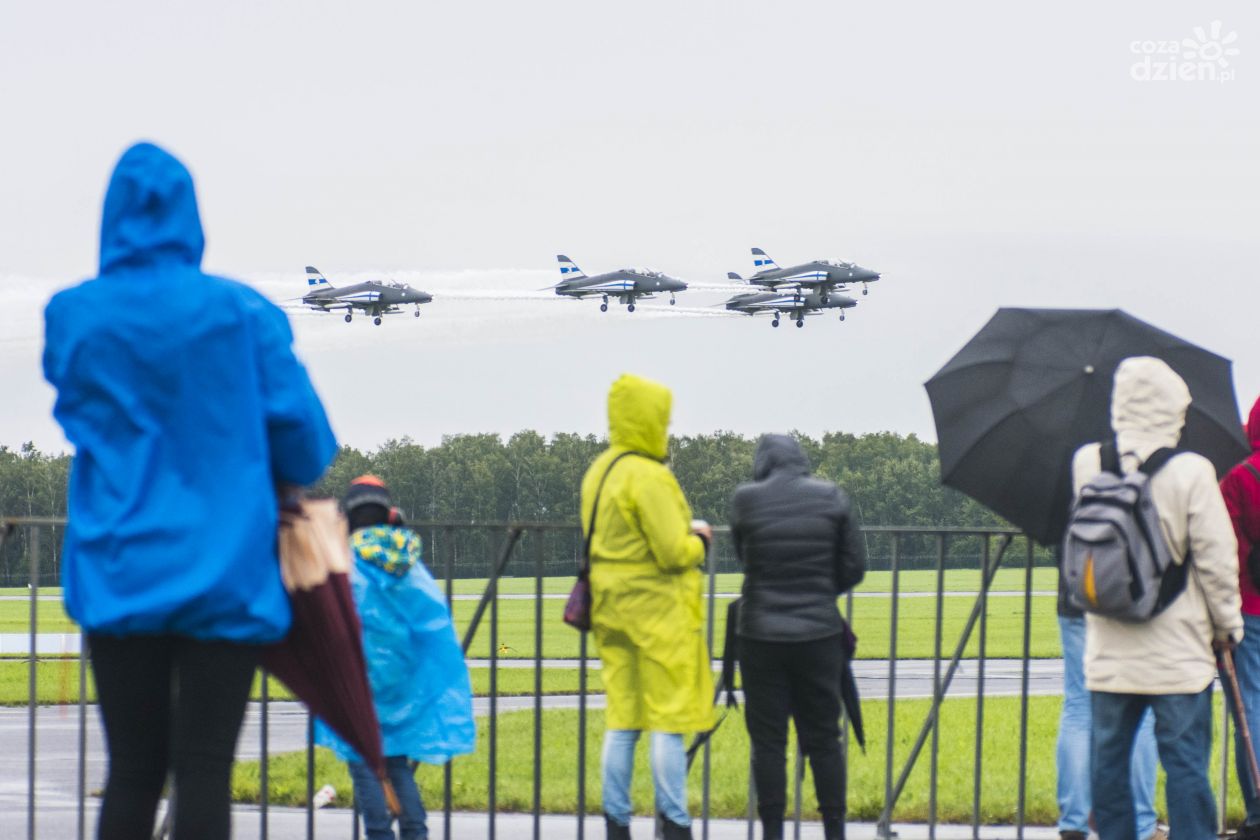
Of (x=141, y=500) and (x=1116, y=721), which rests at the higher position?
(x=141, y=500)

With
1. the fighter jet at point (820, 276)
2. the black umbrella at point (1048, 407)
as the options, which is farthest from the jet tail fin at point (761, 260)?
the black umbrella at point (1048, 407)

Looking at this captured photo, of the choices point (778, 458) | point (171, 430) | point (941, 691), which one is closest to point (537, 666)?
point (778, 458)

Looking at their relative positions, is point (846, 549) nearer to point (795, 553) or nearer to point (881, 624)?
point (795, 553)

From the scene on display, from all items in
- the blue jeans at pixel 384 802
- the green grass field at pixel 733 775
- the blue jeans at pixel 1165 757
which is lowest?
the green grass field at pixel 733 775

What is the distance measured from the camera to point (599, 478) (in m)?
5.92

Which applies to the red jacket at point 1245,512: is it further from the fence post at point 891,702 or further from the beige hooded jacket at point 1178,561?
the fence post at point 891,702

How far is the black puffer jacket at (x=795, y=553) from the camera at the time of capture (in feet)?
19.4

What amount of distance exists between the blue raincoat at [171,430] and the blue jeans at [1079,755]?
3607mm

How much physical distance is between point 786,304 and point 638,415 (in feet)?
388

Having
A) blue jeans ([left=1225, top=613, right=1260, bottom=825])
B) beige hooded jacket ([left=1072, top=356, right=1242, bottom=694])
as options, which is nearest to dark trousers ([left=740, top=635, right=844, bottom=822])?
beige hooded jacket ([left=1072, top=356, right=1242, bottom=694])

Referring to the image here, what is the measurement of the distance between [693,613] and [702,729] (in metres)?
0.41

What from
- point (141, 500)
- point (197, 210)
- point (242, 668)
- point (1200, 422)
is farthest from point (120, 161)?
point (1200, 422)

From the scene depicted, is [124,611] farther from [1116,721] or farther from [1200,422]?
[1200,422]

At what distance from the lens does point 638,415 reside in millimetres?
5898
